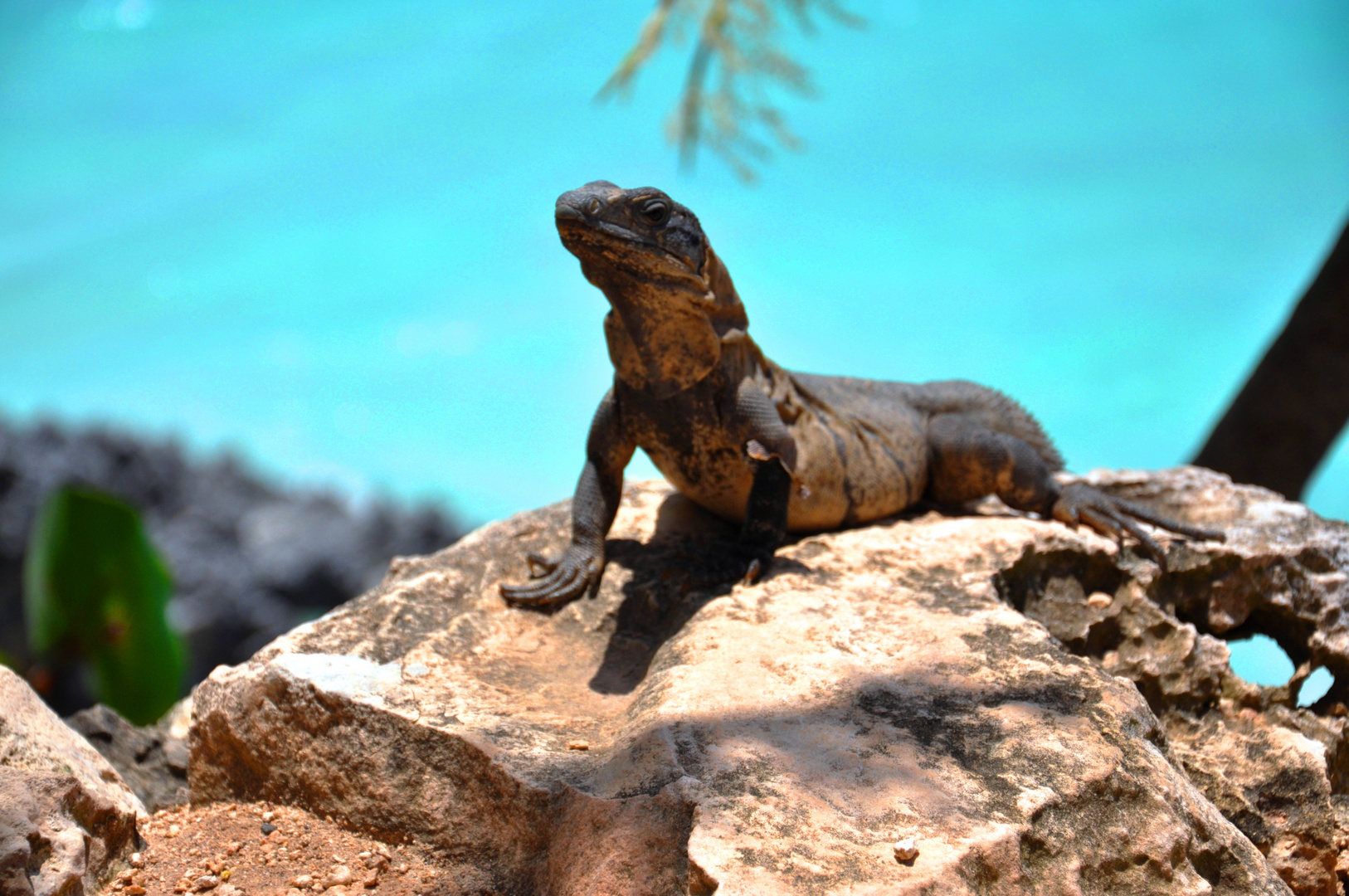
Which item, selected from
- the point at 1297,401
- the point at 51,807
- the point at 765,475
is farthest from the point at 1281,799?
the point at 1297,401

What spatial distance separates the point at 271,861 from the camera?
279cm

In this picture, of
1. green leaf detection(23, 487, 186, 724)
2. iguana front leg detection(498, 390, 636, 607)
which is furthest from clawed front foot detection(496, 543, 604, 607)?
green leaf detection(23, 487, 186, 724)

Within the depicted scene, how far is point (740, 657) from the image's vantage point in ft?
10.3

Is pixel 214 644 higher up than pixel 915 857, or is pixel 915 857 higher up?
pixel 915 857

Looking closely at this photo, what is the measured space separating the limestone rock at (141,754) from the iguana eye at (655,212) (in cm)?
256

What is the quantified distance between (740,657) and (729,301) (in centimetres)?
142

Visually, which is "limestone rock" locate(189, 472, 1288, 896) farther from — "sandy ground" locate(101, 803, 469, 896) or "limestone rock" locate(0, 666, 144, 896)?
"limestone rock" locate(0, 666, 144, 896)

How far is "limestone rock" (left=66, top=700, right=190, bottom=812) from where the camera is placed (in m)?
3.64

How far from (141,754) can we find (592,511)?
6.32ft

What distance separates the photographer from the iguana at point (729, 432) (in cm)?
344

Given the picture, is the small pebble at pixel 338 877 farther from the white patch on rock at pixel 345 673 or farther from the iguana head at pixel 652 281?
the iguana head at pixel 652 281

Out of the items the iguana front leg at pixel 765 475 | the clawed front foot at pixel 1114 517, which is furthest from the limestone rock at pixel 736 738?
the clawed front foot at pixel 1114 517

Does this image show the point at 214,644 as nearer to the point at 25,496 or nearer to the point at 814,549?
the point at 25,496

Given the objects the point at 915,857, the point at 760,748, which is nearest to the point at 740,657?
the point at 760,748
